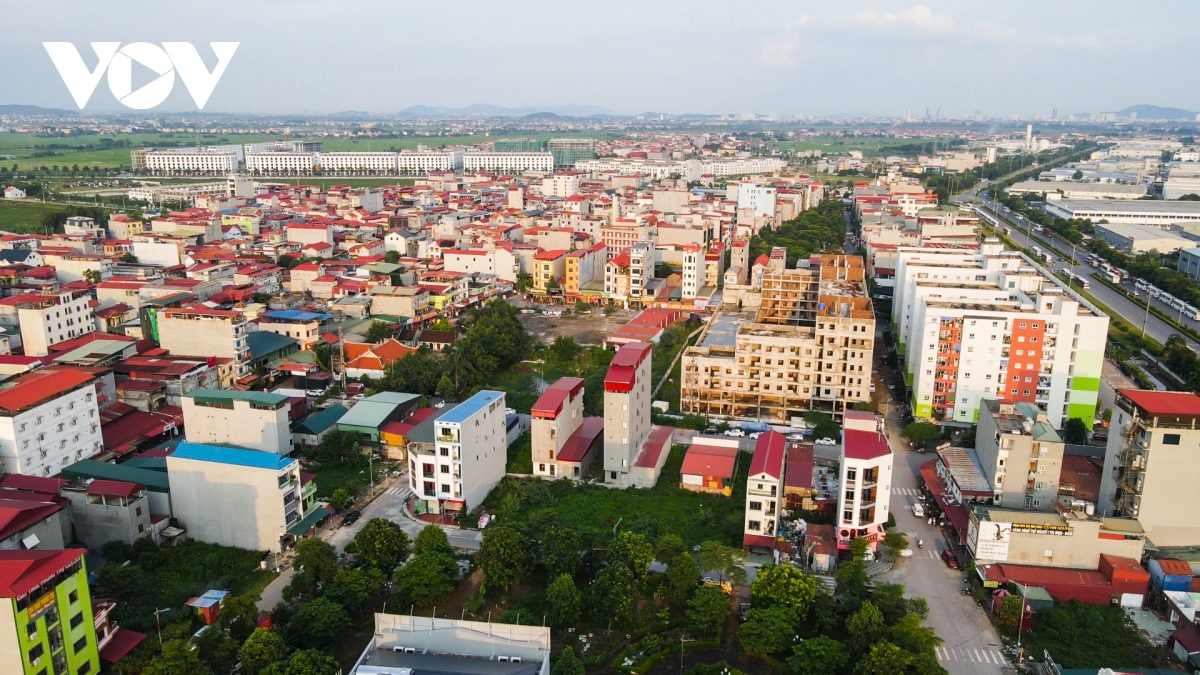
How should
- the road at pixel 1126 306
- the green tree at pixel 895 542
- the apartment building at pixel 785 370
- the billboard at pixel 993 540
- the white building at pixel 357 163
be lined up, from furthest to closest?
1. the white building at pixel 357 163
2. the road at pixel 1126 306
3. the apartment building at pixel 785 370
4. the green tree at pixel 895 542
5. the billboard at pixel 993 540

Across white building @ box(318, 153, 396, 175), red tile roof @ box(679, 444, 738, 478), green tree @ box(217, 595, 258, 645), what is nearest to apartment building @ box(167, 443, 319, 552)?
green tree @ box(217, 595, 258, 645)

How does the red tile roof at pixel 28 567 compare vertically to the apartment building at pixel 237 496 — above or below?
above

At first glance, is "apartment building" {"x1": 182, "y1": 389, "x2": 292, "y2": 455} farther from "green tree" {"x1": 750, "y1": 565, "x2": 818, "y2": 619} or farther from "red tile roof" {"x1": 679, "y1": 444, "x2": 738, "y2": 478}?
"green tree" {"x1": 750, "y1": 565, "x2": 818, "y2": 619}

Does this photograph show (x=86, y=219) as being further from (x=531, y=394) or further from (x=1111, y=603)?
(x=1111, y=603)

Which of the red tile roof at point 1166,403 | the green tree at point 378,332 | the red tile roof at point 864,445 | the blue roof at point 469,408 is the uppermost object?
the red tile roof at point 1166,403

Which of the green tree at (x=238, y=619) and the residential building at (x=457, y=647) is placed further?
the green tree at (x=238, y=619)

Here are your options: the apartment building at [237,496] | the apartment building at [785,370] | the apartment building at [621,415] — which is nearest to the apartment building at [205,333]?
the apartment building at [237,496]

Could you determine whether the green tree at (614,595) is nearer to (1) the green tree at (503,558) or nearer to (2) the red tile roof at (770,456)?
(1) the green tree at (503,558)

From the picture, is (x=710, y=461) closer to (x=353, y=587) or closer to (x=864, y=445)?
(x=864, y=445)
